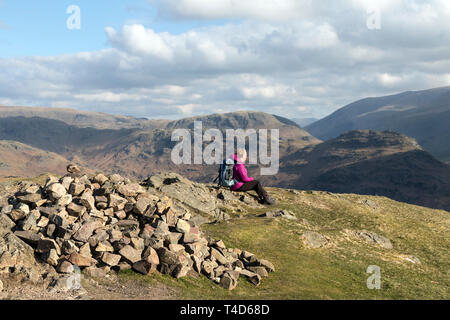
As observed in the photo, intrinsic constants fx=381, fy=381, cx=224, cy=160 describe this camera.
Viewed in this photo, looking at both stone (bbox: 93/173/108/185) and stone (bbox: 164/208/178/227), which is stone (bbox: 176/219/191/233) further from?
stone (bbox: 93/173/108/185)

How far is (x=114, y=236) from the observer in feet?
60.3

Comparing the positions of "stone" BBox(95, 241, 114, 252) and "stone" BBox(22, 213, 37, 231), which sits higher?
"stone" BBox(22, 213, 37, 231)

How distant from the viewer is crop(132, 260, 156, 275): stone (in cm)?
1709

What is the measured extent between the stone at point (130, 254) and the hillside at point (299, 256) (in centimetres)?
59

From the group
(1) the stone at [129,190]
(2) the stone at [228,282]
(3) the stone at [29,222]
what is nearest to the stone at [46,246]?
(3) the stone at [29,222]

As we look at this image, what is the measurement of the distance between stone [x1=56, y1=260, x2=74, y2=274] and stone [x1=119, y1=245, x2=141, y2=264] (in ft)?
7.10

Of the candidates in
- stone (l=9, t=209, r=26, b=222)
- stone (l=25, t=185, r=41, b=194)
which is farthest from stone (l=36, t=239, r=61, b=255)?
stone (l=25, t=185, r=41, b=194)

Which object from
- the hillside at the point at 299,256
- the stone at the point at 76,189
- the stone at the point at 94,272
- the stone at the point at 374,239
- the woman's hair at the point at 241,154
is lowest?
the stone at the point at 374,239

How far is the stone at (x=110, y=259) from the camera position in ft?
56.1

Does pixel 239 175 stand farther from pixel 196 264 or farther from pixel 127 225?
pixel 196 264

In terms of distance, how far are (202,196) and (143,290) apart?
1774 centimetres

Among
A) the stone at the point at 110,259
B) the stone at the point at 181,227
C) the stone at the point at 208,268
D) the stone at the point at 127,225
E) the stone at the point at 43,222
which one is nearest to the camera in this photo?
the stone at the point at 110,259

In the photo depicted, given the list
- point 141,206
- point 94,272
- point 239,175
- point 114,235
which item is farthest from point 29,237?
point 239,175

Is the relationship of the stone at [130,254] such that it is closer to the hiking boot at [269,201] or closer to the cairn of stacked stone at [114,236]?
the cairn of stacked stone at [114,236]
